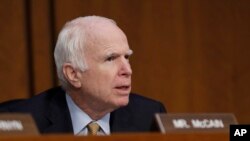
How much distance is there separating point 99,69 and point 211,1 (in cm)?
108

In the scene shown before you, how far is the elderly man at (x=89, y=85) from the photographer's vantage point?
196 cm

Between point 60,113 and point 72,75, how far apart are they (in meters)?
0.12

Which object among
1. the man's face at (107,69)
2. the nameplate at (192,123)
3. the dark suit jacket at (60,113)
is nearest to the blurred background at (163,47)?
the dark suit jacket at (60,113)

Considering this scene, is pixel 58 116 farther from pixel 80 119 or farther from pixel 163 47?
pixel 163 47

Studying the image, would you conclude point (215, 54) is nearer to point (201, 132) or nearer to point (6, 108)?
Answer: point (6, 108)

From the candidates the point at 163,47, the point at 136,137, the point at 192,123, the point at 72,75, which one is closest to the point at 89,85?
the point at 72,75

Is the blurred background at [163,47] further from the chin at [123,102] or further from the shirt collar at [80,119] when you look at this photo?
the chin at [123,102]

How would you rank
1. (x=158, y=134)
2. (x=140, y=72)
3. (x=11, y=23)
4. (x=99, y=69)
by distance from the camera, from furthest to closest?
(x=140, y=72)
(x=11, y=23)
(x=99, y=69)
(x=158, y=134)

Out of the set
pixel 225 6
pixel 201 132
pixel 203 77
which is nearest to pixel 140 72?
pixel 203 77

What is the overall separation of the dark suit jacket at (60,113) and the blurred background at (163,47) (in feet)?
1.86

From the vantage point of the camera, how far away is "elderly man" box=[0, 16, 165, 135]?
1.96m

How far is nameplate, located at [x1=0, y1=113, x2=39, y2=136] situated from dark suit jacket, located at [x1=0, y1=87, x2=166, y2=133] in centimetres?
60

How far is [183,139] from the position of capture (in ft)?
4.18

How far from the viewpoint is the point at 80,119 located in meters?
1.97
